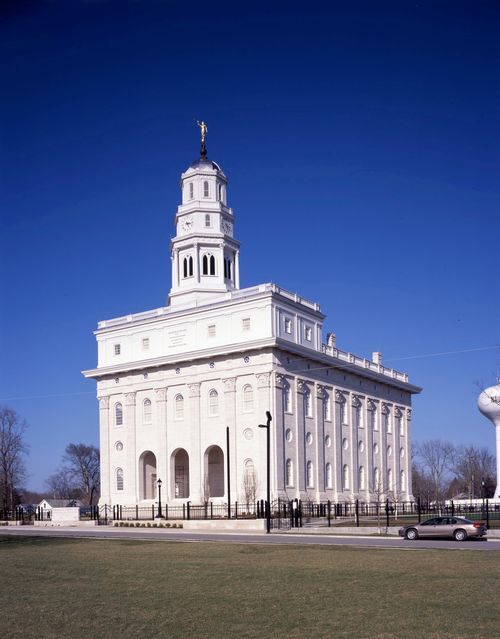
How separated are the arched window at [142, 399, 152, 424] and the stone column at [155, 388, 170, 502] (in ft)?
4.68

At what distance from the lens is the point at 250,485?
66.9 m

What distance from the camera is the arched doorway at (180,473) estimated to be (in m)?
74.1

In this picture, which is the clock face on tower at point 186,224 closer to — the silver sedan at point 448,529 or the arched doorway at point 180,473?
the arched doorway at point 180,473

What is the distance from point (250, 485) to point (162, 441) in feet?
36.0

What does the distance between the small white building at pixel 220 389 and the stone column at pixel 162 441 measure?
103 millimetres

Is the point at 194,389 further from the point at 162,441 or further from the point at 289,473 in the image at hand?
the point at 289,473

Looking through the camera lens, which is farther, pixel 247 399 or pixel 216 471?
pixel 216 471

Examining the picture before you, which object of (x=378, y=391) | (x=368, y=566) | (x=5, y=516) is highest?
(x=378, y=391)

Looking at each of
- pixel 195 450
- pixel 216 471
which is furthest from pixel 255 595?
pixel 216 471

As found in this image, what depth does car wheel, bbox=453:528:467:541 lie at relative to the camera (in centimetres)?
3359

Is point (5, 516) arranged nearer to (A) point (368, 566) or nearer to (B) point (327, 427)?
(B) point (327, 427)

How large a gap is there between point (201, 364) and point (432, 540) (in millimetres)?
40444

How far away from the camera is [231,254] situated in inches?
3187

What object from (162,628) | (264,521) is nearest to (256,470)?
(264,521)
